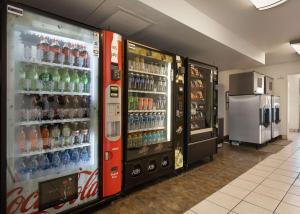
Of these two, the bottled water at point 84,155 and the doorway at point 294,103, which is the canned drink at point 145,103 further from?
the doorway at point 294,103

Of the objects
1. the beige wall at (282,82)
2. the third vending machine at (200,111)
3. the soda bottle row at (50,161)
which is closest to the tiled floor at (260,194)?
the third vending machine at (200,111)

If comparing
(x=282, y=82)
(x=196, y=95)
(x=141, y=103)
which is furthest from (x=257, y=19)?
(x=282, y=82)

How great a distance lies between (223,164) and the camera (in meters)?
3.86

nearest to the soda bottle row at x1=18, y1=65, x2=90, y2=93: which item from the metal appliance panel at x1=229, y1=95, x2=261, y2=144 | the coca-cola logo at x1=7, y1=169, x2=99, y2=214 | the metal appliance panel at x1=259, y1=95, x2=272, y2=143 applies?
the coca-cola logo at x1=7, y1=169, x2=99, y2=214

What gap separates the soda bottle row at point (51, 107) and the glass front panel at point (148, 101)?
0.68 m

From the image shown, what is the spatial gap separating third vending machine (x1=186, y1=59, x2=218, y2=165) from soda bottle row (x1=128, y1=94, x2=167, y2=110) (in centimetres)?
51

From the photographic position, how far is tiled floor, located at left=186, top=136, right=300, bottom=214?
2219 mm

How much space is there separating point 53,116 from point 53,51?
2.20 feet

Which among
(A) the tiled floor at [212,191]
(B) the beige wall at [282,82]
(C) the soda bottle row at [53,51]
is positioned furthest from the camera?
(B) the beige wall at [282,82]

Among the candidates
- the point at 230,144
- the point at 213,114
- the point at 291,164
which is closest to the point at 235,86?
the point at 230,144

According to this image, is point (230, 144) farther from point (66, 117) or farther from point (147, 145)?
point (66, 117)

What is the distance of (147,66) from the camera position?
292 centimetres

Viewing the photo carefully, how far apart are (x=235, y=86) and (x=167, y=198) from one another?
442cm

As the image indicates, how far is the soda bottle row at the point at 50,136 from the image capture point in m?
1.79
